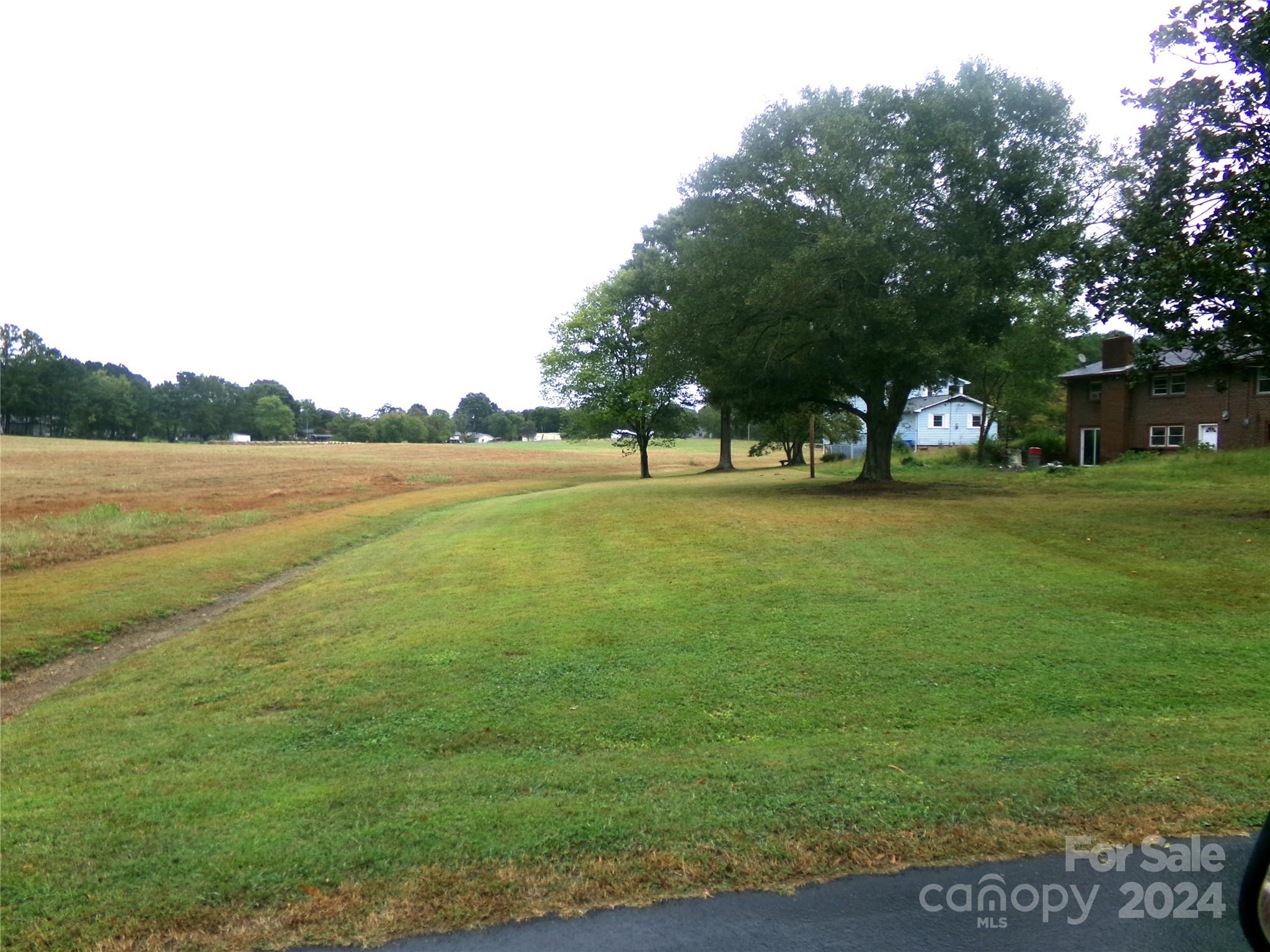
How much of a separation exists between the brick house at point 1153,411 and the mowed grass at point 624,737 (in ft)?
94.4

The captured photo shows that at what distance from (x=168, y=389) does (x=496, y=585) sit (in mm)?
129622

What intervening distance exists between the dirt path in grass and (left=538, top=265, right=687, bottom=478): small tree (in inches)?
1403

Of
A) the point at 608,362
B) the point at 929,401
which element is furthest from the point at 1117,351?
the point at 929,401

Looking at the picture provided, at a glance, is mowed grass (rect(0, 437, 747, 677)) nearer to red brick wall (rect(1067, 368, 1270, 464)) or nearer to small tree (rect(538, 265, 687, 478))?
small tree (rect(538, 265, 687, 478))

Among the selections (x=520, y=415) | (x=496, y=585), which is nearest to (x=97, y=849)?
(x=496, y=585)

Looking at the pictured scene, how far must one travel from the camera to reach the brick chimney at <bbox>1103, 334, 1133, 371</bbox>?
41969 millimetres

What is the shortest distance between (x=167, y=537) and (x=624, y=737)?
23.1m

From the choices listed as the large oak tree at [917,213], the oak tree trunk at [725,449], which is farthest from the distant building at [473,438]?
the large oak tree at [917,213]

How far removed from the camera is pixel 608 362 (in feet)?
172

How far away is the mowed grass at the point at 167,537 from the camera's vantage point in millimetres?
14117

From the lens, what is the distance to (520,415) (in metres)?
194

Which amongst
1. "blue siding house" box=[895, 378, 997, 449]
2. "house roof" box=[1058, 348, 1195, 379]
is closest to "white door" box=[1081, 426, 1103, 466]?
"house roof" box=[1058, 348, 1195, 379]

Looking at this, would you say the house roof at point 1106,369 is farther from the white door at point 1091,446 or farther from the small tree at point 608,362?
the small tree at point 608,362

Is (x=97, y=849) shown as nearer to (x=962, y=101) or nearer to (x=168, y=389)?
(x=962, y=101)
